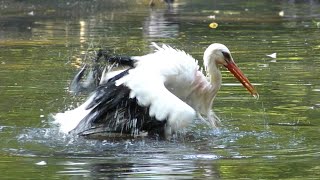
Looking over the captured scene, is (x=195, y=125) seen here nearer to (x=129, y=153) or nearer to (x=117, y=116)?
(x=117, y=116)

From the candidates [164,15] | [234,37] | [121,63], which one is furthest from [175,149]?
[164,15]

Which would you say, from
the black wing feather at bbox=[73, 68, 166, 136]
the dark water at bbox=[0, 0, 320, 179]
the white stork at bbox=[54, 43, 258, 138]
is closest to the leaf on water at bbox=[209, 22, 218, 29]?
the dark water at bbox=[0, 0, 320, 179]

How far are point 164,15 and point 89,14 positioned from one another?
229 centimetres

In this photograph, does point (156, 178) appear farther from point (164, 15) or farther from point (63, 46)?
point (164, 15)

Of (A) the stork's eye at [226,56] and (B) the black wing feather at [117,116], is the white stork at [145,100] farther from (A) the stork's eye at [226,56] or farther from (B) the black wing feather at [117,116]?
(A) the stork's eye at [226,56]

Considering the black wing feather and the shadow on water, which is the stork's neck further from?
the black wing feather

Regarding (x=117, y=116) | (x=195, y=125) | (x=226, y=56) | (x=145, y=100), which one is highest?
(x=226, y=56)

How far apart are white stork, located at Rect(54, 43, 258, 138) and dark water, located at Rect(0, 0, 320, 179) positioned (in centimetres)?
19

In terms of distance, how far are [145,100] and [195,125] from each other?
1.38 meters

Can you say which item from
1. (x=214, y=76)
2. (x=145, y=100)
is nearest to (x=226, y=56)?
(x=214, y=76)

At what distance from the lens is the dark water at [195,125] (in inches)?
324

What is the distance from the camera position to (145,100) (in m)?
9.46

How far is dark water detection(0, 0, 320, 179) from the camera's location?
27.0ft

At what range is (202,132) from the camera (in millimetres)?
10250
